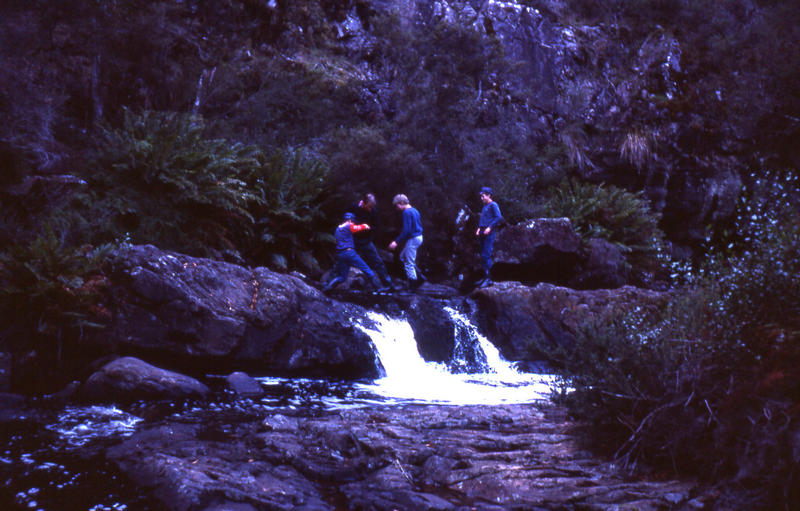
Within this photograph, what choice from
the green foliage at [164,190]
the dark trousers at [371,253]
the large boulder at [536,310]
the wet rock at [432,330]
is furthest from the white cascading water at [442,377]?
the green foliage at [164,190]

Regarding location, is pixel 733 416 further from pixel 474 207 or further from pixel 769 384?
pixel 474 207

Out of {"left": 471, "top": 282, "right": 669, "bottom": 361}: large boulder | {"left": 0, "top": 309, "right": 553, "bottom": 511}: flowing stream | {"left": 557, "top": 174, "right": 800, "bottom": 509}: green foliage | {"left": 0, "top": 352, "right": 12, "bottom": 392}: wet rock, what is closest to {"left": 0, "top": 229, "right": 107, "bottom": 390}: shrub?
{"left": 0, "top": 352, "right": 12, "bottom": 392}: wet rock

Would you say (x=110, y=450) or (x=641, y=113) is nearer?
(x=110, y=450)

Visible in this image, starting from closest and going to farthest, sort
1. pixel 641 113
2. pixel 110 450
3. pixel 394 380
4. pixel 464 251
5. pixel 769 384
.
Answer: pixel 769 384 < pixel 110 450 < pixel 394 380 < pixel 464 251 < pixel 641 113

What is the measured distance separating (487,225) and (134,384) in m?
7.97

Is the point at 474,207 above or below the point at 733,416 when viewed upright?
above

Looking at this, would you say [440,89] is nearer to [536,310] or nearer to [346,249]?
[346,249]

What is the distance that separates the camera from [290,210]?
13.9 metres

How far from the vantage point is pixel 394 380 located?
991 centimetres

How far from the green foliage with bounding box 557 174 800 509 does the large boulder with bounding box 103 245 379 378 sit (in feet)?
16.6

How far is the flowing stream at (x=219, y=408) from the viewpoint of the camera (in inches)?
171

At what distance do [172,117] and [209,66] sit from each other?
576 cm

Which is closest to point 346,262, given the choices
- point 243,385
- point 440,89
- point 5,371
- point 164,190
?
point 164,190

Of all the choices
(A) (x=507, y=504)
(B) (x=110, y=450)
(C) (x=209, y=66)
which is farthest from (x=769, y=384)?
(C) (x=209, y=66)
